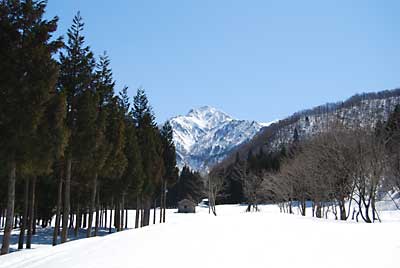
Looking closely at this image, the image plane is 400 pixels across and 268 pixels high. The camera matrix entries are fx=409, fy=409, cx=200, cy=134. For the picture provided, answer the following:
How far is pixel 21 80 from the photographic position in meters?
15.2

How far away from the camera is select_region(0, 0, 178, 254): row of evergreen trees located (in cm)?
1518

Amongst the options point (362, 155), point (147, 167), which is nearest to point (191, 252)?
point (362, 155)

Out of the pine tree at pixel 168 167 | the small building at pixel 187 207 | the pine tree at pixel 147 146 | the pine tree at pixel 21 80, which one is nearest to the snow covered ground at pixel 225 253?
the pine tree at pixel 21 80

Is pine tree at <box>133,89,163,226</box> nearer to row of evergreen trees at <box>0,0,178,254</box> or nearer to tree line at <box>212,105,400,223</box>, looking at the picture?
row of evergreen trees at <box>0,0,178,254</box>

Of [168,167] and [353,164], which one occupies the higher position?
[168,167]

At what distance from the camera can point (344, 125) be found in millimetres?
32312

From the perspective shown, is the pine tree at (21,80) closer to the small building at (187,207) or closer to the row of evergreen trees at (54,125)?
the row of evergreen trees at (54,125)

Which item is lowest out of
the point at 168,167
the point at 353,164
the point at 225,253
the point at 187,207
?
the point at 225,253

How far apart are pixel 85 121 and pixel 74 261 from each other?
1209 centimetres

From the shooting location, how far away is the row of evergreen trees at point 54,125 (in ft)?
49.8

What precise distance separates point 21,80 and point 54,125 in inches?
90.4

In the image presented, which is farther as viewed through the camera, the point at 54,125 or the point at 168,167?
the point at 168,167

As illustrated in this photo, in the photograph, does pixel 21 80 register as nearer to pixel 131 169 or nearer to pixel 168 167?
pixel 131 169

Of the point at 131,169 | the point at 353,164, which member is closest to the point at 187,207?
the point at 131,169
